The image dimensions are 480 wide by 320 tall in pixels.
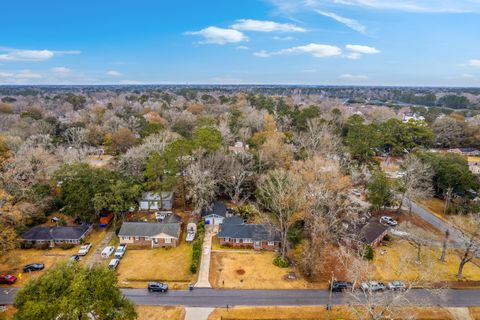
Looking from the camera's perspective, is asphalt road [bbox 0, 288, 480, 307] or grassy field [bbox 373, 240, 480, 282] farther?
grassy field [bbox 373, 240, 480, 282]

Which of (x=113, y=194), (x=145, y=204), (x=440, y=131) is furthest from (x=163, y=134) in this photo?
(x=440, y=131)

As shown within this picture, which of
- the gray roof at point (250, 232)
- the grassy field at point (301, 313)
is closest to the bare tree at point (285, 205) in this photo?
the gray roof at point (250, 232)

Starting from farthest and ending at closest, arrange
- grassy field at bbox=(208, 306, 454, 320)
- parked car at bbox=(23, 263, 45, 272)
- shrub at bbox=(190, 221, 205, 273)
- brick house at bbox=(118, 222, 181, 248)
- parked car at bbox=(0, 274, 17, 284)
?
brick house at bbox=(118, 222, 181, 248)
parked car at bbox=(23, 263, 45, 272)
shrub at bbox=(190, 221, 205, 273)
parked car at bbox=(0, 274, 17, 284)
grassy field at bbox=(208, 306, 454, 320)

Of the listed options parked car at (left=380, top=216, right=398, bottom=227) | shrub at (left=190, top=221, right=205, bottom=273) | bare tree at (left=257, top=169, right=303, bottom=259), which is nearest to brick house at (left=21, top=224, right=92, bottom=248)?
shrub at (left=190, top=221, right=205, bottom=273)

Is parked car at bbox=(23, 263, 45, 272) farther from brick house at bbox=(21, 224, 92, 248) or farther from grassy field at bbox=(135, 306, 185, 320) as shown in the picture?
grassy field at bbox=(135, 306, 185, 320)

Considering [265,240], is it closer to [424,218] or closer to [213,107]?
[424,218]

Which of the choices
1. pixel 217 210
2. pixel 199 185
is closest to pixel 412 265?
pixel 217 210

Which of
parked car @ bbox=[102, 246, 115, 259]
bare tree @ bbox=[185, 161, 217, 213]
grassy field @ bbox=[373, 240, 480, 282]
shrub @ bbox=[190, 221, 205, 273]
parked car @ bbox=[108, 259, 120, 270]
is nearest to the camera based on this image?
grassy field @ bbox=[373, 240, 480, 282]

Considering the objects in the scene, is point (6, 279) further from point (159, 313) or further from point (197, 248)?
point (197, 248)
